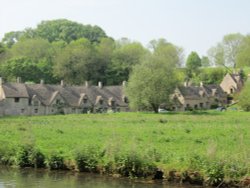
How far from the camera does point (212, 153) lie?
2405 centimetres

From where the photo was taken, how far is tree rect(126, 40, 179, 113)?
81.9 meters

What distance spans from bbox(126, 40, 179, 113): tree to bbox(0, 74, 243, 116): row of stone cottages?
9.91m

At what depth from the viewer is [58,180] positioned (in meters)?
26.1

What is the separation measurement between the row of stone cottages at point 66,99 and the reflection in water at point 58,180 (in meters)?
61.3

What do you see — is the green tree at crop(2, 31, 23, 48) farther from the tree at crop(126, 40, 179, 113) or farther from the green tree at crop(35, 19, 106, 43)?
the tree at crop(126, 40, 179, 113)

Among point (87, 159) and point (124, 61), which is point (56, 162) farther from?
point (124, 61)

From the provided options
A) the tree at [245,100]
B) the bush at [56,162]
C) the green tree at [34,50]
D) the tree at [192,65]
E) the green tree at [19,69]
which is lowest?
the bush at [56,162]

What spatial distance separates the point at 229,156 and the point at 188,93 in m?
92.8

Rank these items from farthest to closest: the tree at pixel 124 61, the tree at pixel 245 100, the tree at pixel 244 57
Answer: the tree at pixel 244 57
the tree at pixel 124 61
the tree at pixel 245 100

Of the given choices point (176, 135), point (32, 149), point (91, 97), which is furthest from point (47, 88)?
point (32, 149)

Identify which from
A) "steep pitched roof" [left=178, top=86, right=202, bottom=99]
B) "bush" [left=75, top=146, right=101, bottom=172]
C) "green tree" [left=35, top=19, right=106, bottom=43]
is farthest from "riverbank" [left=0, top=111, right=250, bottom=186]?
"green tree" [left=35, top=19, right=106, bottom=43]

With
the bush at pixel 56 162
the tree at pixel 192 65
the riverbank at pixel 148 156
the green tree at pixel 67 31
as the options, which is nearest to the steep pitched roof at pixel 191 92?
the tree at pixel 192 65

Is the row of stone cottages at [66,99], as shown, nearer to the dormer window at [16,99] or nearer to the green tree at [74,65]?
the dormer window at [16,99]

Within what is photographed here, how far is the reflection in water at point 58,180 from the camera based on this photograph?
24688mm
